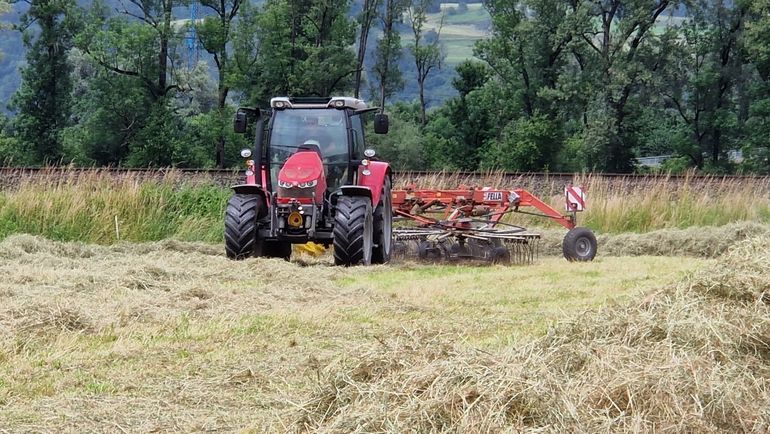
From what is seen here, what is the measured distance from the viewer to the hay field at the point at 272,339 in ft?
13.5

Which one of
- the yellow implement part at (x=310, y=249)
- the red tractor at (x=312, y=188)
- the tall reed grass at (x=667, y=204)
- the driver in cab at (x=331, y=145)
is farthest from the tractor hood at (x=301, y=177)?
the tall reed grass at (x=667, y=204)

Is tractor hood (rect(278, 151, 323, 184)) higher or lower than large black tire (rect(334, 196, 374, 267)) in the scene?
higher

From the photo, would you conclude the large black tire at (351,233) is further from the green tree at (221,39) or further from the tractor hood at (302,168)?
the green tree at (221,39)

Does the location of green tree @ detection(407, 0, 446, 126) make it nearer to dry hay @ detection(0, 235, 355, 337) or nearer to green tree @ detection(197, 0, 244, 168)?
green tree @ detection(197, 0, 244, 168)

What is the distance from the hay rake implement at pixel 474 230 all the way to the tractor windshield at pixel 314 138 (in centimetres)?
178

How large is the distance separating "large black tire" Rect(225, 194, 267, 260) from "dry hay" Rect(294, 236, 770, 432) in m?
7.30

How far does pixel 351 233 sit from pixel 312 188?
78cm

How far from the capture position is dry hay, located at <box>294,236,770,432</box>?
3.80 meters

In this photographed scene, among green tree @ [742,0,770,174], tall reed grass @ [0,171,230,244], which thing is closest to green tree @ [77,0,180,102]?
green tree @ [742,0,770,174]

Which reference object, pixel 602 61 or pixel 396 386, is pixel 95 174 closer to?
pixel 396 386

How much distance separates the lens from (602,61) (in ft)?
138

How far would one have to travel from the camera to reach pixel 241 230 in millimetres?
12094

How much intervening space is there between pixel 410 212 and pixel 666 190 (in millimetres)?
7710

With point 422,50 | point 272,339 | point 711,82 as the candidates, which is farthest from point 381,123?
point 422,50
